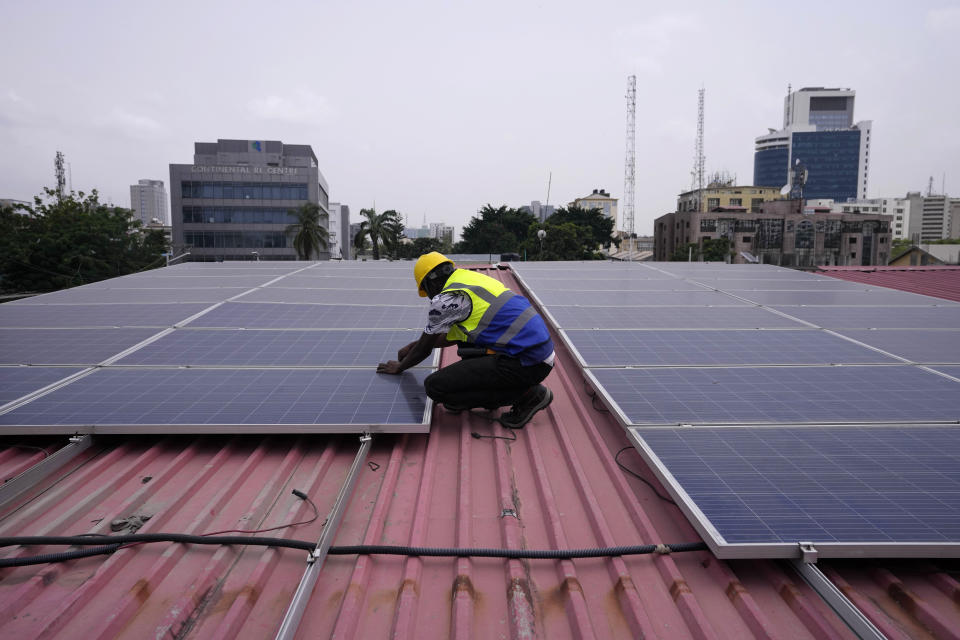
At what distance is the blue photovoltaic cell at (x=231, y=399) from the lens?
377 centimetres

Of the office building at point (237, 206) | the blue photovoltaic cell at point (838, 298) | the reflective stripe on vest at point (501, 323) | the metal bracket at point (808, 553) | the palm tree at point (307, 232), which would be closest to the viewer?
the metal bracket at point (808, 553)

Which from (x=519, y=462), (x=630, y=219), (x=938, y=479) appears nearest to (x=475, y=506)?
(x=519, y=462)

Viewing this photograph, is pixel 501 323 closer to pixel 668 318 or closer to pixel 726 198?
pixel 668 318

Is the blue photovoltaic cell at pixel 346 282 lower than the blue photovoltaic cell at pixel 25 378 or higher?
higher

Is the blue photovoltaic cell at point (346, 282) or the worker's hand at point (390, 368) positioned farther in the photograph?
the blue photovoltaic cell at point (346, 282)

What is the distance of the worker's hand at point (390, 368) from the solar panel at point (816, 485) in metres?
1.96

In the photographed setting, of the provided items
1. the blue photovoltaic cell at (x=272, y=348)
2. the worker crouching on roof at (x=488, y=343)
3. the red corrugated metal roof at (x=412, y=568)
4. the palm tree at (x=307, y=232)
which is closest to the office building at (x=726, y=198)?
the palm tree at (x=307, y=232)

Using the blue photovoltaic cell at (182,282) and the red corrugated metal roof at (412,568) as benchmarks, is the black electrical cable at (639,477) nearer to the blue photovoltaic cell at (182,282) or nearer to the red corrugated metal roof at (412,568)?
the red corrugated metal roof at (412,568)

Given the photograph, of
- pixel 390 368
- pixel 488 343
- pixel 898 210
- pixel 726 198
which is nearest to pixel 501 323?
pixel 488 343

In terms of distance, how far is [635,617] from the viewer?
234 cm

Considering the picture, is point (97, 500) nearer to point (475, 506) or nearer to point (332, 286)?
point (475, 506)

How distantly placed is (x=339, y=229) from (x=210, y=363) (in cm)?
13239

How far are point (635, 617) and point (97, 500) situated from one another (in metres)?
3.05

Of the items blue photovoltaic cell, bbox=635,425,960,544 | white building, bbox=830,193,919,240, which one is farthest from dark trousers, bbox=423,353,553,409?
Result: white building, bbox=830,193,919,240
